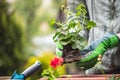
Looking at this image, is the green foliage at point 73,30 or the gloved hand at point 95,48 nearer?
the green foliage at point 73,30

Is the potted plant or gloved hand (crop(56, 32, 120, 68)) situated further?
gloved hand (crop(56, 32, 120, 68))

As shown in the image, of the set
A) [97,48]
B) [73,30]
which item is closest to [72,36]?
[73,30]

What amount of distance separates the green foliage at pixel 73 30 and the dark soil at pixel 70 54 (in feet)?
0.09

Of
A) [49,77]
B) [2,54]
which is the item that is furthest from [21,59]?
[49,77]

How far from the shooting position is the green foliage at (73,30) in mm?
2117

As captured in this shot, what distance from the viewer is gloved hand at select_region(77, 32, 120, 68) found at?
7.36ft

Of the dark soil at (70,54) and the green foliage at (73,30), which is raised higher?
the green foliage at (73,30)

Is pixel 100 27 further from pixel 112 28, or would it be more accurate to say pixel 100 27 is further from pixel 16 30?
pixel 16 30

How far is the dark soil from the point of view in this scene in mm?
2203

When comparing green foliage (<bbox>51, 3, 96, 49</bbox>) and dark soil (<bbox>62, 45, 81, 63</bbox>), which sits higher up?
green foliage (<bbox>51, 3, 96, 49</bbox>)

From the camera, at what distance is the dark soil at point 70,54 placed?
220 centimetres

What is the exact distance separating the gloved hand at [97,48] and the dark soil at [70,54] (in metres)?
0.04

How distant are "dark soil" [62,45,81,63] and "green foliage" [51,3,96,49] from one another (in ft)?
0.09

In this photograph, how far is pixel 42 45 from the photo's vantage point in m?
9.90
